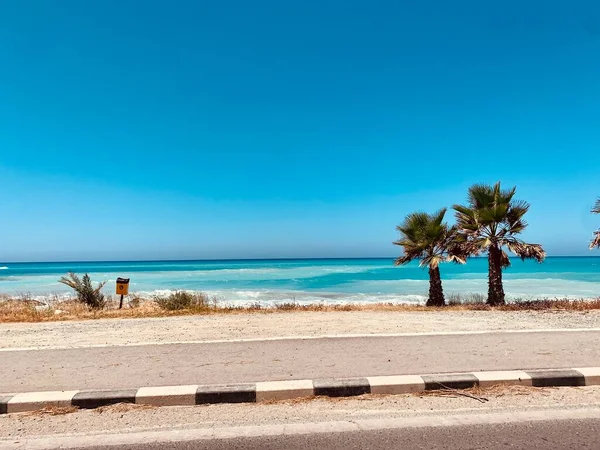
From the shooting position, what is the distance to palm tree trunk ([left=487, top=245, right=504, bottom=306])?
44.9 ft

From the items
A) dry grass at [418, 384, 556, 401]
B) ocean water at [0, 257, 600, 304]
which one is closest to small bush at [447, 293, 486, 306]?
ocean water at [0, 257, 600, 304]

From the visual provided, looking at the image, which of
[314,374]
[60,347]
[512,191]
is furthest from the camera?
[512,191]

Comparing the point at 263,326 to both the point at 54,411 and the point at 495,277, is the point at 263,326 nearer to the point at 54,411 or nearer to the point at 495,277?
the point at 54,411

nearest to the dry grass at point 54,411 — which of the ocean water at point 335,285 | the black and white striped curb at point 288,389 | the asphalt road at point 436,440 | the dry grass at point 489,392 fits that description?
the black and white striped curb at point 288,389

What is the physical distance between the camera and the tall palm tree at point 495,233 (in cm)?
1376

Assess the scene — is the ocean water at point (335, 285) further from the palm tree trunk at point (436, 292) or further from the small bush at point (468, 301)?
the palm tree trunk at point (436, 292)

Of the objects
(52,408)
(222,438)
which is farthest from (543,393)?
(52,408)

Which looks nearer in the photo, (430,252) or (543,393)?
(543,393)

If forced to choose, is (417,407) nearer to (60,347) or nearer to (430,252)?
(60,347)

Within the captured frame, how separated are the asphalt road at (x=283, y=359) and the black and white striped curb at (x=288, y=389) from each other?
0.78ft

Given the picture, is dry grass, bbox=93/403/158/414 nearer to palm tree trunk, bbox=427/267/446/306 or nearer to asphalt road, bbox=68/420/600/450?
asphalt road, bbox=68/420/600/450

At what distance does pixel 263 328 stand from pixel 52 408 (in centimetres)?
468

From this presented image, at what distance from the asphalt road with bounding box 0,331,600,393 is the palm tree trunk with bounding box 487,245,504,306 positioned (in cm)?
674

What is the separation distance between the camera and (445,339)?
693cm
